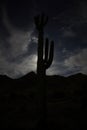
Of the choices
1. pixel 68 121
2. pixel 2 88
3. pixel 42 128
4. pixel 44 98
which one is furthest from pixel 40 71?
pixel 2 88

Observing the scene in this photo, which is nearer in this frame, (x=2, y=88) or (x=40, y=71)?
(x=40, y=71)

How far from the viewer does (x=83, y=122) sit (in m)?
10.7

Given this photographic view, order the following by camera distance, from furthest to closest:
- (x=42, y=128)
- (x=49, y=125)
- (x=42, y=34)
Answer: (x=42, y=34) → (x=49, y=125) → (x=42, y=128)

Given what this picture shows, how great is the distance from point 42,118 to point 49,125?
0.86 m

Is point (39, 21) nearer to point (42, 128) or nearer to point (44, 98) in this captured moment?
point (44, 98)

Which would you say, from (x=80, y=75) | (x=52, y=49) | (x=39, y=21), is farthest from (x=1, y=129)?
(x=80, y=75)

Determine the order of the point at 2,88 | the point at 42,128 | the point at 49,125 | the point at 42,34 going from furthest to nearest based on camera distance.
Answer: the point at 2,88 → the point at 42,34 → the point at 49,125 → the point at 42,128

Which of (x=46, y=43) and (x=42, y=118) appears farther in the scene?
(x=46, y=43)

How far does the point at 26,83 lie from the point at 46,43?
3458 centimetres

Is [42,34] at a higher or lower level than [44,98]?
higher

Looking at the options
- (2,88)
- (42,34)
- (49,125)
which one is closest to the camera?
(49,125)

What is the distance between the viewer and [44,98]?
9484 mm

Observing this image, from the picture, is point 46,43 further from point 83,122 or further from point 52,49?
point 83,122

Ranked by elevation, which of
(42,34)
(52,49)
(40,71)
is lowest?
(40,71)
